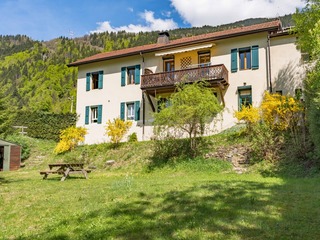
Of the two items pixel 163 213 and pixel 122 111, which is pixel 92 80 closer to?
pixel 122 111

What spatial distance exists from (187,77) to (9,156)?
13357 millimetres

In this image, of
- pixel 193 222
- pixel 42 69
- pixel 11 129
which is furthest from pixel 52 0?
pixel 42 69

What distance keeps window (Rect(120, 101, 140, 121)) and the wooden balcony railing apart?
8.23 ft

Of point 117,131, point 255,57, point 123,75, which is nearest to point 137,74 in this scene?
point 123,75

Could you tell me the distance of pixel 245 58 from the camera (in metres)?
22.4

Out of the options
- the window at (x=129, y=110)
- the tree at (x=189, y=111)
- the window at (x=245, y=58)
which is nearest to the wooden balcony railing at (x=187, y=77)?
the window at (x=245, y=58)

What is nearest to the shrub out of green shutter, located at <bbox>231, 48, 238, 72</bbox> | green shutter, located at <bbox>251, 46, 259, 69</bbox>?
green shutter, located at <bbox>231, 48, 238, 72</bbox>

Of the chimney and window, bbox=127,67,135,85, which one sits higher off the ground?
the chimney

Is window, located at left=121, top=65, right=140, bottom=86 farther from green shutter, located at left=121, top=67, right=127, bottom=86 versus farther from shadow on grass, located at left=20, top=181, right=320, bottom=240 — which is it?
shadow on grass, located at left=20, top=181, right=320, bottom=240

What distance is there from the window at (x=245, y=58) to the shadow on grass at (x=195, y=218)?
15413 mm

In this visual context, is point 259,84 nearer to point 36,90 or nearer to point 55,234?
point 55,234

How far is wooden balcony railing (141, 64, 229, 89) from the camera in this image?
21234 mm

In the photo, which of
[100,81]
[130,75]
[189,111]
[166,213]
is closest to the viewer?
[166,213]

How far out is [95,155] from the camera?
70.7 feet
